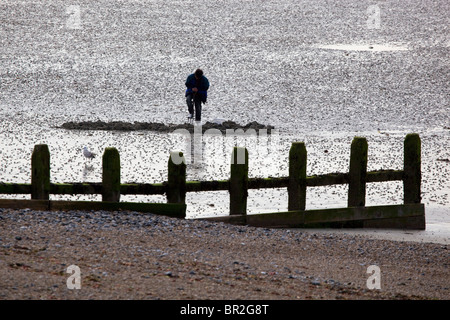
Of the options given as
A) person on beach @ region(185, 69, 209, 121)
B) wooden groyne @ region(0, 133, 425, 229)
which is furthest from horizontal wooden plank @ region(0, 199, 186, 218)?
person on beach @ region(185, 69, 209, 121)

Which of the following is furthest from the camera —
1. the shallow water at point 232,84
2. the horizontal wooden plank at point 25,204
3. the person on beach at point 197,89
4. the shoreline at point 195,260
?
the person on beach at point 197,89

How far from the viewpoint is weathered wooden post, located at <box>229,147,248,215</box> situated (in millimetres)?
9297

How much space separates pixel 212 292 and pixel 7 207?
356cm

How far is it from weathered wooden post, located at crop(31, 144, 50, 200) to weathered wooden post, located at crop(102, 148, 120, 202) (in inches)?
25.8

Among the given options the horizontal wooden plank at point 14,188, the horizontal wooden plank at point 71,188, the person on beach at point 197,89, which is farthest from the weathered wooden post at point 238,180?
the person on beach at point 197,89

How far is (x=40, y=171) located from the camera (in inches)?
345

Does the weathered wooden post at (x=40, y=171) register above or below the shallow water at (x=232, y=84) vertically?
below

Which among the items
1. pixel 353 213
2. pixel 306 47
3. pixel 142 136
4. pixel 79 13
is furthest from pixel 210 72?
pixel 353 213

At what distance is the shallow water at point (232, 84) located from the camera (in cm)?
1451

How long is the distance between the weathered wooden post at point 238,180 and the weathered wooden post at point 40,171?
223 centimetres

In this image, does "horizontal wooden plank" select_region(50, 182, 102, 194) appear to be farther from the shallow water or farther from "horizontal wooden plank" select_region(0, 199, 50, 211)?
the shallow water

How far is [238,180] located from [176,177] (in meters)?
0.80

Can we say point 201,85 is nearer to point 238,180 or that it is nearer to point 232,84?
point 232,84

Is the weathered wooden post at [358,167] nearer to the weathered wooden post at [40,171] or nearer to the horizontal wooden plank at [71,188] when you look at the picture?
the horizontal wooden plank at [71,188]
